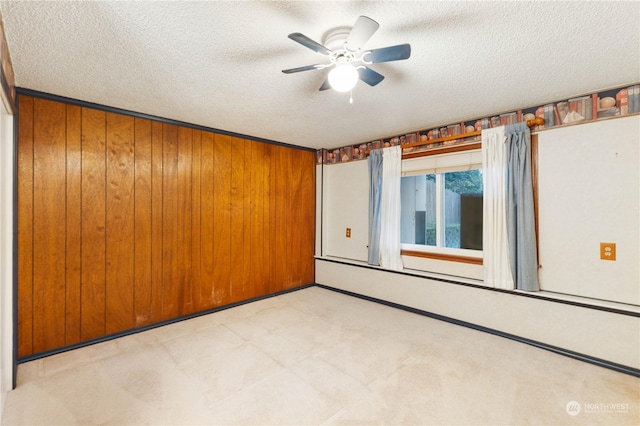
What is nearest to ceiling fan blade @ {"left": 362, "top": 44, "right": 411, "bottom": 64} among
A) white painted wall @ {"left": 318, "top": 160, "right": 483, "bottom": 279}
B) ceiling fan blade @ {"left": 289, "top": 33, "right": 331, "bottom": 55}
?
ceiling fan blade @ {"left": 289, "top": 33, "right": 331, "bottom": 55}

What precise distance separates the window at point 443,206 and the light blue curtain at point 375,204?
345 millimetres

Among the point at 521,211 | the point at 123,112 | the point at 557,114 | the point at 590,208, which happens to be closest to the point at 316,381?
the point at 521,211

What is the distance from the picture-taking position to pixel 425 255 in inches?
150

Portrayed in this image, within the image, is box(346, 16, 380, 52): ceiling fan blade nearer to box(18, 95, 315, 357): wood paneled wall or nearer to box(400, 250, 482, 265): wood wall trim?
box(18, 95, 315, 357): wood paneled wall

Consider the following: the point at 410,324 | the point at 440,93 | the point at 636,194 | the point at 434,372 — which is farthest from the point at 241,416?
the point at 636,194

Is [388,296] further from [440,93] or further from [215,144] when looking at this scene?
[215,144]

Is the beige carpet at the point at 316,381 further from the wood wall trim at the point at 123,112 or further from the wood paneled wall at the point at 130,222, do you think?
the wood wall trim at the point at 123,112

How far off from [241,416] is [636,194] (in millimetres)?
3547

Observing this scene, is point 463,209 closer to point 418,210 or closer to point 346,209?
point 418,210

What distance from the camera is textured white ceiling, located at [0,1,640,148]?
Result: 155 cm

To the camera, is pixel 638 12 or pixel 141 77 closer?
pixel 638 12

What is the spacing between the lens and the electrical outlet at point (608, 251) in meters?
2.50

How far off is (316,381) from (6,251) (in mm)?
2509

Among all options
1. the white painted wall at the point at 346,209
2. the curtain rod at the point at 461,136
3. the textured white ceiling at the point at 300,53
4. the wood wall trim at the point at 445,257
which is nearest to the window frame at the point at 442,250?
the wood wall trim at the point at 445,257
